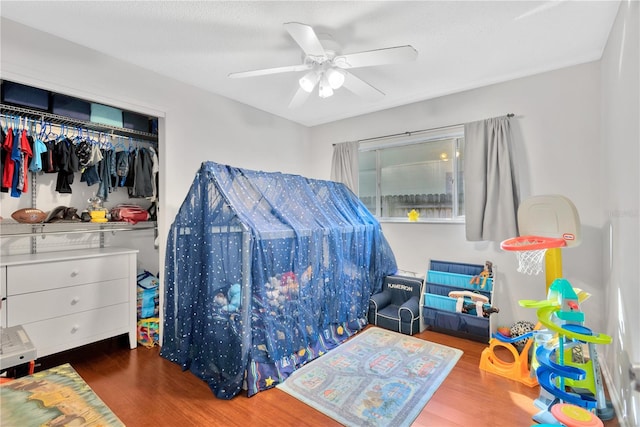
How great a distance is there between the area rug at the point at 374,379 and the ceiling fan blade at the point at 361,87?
2.34 metres

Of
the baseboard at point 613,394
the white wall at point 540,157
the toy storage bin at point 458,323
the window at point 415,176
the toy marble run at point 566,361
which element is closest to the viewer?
the toy marble run at point 566,361

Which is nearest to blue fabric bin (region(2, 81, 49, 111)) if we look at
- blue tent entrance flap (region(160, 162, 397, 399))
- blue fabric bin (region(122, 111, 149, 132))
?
blue fabric bin (region(122, 111, 149, 132))

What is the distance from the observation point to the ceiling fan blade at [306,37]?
1783 mm

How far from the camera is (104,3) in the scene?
2.05 m

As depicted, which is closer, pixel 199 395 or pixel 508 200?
pixel 199 395

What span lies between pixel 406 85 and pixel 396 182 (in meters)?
1.28

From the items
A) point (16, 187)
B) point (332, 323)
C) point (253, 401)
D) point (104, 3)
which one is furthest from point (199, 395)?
point (104, 3)

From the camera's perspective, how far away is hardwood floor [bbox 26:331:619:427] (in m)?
1.95

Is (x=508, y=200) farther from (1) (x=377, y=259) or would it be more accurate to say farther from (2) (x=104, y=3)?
(2) (x=104, y=3)

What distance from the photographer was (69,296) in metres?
2.56

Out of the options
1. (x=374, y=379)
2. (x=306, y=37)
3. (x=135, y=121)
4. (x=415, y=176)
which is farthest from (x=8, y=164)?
(x=415, y=176)

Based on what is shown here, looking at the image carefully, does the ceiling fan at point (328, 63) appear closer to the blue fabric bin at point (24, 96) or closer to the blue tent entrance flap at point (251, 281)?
the blue tent entrance flap at point (251, 281)

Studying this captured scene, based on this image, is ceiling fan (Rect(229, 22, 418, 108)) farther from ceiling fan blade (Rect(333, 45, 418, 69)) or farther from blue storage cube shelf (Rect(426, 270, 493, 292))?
blue storage cube shelf (Rect(426, 270, 493, 292))

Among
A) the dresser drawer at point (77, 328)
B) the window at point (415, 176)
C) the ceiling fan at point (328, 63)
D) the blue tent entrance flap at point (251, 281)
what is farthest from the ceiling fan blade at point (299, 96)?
the dresser drawer at point (77, 328)
